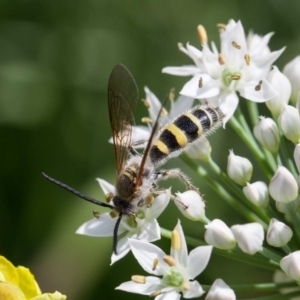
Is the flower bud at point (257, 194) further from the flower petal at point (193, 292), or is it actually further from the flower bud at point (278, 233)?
the flower petal at point (193, 292)

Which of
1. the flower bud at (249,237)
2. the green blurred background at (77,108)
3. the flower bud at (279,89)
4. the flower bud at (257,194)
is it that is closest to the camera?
the flower bud at (249,237)

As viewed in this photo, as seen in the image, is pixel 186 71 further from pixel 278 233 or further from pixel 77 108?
pixel 77 108

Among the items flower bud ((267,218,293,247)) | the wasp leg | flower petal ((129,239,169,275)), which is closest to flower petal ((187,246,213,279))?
flower petal ((129,239,169,275))

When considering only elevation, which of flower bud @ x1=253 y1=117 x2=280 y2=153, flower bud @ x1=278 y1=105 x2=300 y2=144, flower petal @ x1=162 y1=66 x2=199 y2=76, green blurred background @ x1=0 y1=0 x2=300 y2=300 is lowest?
green blurred background @ x1=0 y1=0 x2=300 y2=300

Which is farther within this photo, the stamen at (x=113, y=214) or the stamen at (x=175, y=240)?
the stamen at (x=113, y=214)

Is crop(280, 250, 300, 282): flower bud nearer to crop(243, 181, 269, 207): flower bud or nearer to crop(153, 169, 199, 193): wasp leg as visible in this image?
crop(243, 181, 269, 207): flower bud

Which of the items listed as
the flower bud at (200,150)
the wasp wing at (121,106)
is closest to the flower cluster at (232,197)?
the flower bud at (200,150)
